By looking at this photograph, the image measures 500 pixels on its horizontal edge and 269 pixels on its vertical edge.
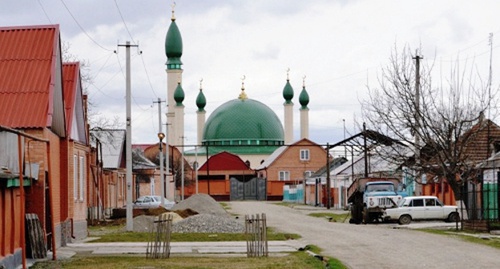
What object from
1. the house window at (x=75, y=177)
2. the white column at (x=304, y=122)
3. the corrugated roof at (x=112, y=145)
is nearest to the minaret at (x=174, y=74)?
Answer: the white column at (x=304, y=122)

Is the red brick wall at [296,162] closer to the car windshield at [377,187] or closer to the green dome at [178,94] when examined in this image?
the green dome at [178,94]

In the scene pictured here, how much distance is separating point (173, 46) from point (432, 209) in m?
75.1

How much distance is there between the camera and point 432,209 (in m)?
43.6

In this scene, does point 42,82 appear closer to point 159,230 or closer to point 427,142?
point 159,230

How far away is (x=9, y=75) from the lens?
85.2 feet

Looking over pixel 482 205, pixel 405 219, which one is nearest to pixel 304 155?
pixel 405 219

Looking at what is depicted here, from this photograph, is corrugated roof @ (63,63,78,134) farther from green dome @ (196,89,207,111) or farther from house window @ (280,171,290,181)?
green dome @ (196,89,207,111)

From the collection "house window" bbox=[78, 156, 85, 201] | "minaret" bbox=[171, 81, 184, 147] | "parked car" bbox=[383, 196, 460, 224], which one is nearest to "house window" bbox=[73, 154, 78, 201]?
"house window" bbox=[78, 156, 85, 201]

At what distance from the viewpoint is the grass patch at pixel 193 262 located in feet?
71.6

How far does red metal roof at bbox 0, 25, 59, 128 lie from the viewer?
82.5ft

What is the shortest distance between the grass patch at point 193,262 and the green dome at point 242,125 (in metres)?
98.7

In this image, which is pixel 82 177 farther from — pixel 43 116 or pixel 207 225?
pixel 43 116

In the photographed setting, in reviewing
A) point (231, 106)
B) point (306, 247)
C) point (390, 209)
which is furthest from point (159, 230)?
point (231, 106)

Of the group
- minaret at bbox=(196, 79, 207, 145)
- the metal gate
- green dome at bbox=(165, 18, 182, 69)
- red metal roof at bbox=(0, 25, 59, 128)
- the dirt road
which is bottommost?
the metal gate
